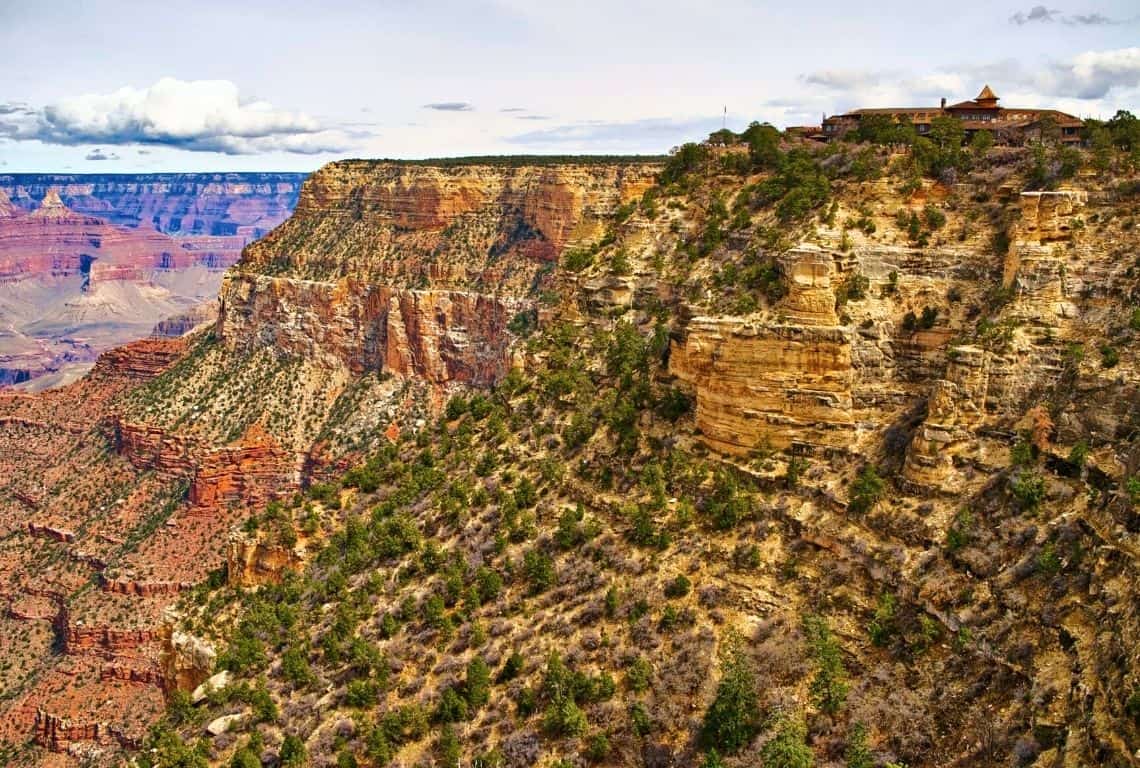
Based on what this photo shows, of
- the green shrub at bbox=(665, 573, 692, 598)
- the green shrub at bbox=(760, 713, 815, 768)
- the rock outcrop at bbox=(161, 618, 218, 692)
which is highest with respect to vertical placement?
the green shrub at bbox=(665, 573, 692, 598)

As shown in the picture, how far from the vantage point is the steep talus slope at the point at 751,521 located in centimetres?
3025

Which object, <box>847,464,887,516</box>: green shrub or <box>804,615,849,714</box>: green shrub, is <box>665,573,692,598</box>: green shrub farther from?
<box>847,464,887,516</box>: green shrub

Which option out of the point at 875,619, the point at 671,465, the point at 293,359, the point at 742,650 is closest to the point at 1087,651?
the point at 875,619

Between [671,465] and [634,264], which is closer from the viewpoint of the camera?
[671,465]

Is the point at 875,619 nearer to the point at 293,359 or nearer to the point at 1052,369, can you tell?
the point at 1052,369

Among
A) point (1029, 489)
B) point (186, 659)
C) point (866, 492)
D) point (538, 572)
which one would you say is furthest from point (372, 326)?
point (1029, 489)

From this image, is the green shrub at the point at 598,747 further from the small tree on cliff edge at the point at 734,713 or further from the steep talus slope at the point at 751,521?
the small tree on cliff edge at the point at 734,713

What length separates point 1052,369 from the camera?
1341 inches

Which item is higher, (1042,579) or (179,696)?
(1042,579)

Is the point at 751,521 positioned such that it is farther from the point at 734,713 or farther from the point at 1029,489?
the point at 1029,489

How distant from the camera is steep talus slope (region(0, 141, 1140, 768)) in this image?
99.2 ft

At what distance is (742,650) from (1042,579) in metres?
9.75

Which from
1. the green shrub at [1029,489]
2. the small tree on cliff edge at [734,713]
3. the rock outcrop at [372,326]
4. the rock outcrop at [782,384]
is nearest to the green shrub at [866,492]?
the rock outcrop at [782,384]

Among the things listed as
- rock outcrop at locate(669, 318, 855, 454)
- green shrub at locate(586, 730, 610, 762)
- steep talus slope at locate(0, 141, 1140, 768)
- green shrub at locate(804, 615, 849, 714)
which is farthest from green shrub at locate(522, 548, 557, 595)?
green shrub at locate(804, 615, 849, 714)
